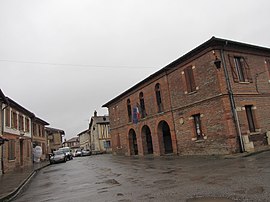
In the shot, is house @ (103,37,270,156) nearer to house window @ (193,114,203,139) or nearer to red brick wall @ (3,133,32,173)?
house window @ (193,114,203,139)

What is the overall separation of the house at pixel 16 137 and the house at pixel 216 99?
12256mm

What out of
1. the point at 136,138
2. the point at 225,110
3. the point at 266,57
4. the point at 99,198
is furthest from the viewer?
the point at 136,138

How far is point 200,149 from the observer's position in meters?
18.4

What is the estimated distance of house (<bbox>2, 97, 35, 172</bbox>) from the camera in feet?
64.9

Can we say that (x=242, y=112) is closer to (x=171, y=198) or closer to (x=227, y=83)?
(x=227, y=83)

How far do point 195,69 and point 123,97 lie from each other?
13532 mm

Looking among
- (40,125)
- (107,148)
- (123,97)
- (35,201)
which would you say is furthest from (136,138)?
(107,148)

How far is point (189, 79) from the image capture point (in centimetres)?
1953

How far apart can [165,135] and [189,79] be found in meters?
7.11

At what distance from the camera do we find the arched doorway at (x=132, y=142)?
98.0 feet

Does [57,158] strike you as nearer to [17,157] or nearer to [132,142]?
[17,157]

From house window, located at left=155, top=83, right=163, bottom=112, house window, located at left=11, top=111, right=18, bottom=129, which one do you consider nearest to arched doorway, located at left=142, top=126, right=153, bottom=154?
house window, located at left=155, top=83, right=163, bottom=112

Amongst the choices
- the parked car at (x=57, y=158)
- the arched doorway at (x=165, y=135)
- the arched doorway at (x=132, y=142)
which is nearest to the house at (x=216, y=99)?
the arched doorway at (x=165, y=135)

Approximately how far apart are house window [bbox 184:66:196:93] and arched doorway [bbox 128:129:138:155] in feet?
39.2
